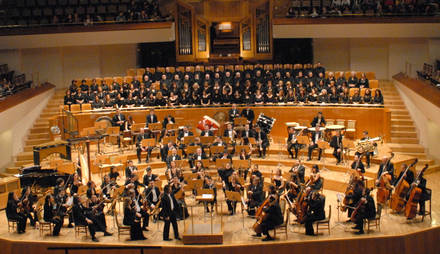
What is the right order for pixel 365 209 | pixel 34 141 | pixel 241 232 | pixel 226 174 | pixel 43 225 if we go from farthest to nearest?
pixel 34 141 → pixel 226 174 → pixel 43 225 → pixel 241 232 → pixel 365 209

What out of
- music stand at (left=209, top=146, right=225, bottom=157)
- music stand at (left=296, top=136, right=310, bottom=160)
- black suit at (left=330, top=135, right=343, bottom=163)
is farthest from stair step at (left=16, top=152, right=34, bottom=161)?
black suit at (left=330, top=135, right=343, bottom=163)

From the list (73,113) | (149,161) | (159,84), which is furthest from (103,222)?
(159,84)

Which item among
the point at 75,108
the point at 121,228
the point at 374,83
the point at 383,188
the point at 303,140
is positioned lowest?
the point at 121,228

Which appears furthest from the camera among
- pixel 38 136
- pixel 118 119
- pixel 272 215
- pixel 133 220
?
pixel 38 136

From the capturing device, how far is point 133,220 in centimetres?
1025

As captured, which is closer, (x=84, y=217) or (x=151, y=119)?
(x=84, y=217)

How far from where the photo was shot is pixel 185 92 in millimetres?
16781

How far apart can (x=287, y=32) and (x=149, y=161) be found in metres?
7.78

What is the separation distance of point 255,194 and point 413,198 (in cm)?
292

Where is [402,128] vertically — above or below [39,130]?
below

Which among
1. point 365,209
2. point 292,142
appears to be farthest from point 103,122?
point 365,209

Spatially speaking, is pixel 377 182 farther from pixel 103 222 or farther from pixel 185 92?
pixel 185 92

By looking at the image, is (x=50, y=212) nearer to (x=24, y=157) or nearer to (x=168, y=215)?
(x=168, y=215)

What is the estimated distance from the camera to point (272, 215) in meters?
9.90
